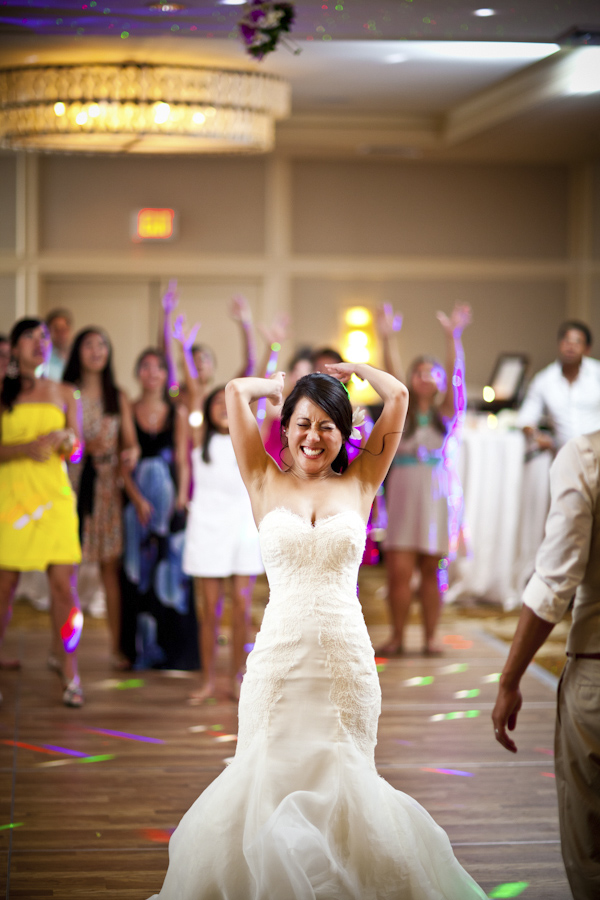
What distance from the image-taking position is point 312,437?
2.44 metres

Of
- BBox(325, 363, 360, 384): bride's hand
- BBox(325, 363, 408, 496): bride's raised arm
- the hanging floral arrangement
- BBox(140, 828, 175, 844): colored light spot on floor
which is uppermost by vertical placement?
the hanging floral arrangement

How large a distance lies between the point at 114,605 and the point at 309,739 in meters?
2.92

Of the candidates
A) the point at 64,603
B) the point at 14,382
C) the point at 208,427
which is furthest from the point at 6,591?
the point at 208,427

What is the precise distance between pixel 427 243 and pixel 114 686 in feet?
19.4

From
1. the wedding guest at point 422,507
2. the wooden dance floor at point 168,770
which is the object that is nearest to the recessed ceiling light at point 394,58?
the wedding guest at point 422,507

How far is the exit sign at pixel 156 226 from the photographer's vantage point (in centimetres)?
898

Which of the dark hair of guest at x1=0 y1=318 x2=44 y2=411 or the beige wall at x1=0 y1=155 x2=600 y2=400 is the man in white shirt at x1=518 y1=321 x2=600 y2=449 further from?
the dark hair of guest at x1=0 y1=318 x2=44 y2=411

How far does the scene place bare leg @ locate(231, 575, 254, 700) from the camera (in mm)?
4637

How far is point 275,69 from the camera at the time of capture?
6633 millimetres

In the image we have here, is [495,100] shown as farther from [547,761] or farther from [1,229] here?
[547,761]

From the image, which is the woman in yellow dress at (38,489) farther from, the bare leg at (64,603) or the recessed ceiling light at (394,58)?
the recessed ceiling light at (394,58)

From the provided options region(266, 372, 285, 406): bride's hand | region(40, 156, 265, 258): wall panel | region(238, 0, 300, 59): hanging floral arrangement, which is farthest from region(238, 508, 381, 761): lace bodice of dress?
region(40, 156, 265, 258): wall panel

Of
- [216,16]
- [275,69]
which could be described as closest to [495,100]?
[275,69]

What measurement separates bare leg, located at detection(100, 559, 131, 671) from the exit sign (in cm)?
468
